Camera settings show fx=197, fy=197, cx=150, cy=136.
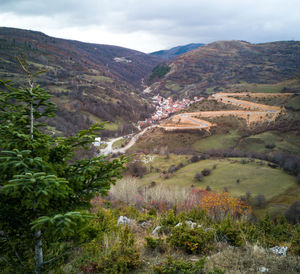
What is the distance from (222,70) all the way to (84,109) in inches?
3629

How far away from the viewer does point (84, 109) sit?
82.1 metres

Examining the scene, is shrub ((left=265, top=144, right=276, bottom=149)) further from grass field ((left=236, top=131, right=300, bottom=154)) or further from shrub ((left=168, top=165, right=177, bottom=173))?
shrub ((left=168, top=165, right=177, bottom=173))

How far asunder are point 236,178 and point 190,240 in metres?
24.5

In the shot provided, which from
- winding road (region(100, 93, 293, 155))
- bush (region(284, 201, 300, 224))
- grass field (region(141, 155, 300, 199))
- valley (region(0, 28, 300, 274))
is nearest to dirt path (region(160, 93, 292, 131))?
winding road (region(100, 93, 293, 155))

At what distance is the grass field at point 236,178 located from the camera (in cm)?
2314

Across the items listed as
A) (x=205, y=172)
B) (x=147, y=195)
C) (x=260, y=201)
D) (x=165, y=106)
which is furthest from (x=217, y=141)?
(x=165, y=106)

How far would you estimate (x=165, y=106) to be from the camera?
99125 millimetres

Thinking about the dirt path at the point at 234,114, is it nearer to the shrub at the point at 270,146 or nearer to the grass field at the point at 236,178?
the shrub at the point at 270,146

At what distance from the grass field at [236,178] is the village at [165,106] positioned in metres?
48.7

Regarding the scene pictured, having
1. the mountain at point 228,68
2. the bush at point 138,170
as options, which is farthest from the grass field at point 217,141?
the mountain at point 228,68

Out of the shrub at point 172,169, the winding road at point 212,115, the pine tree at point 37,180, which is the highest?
the pine tree at point 37,180

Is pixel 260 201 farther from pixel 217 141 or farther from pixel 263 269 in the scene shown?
pixel 217 141

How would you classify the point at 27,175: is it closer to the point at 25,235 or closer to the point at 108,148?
the point at 25,235

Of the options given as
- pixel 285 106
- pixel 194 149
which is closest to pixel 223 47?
pixel 285 106
